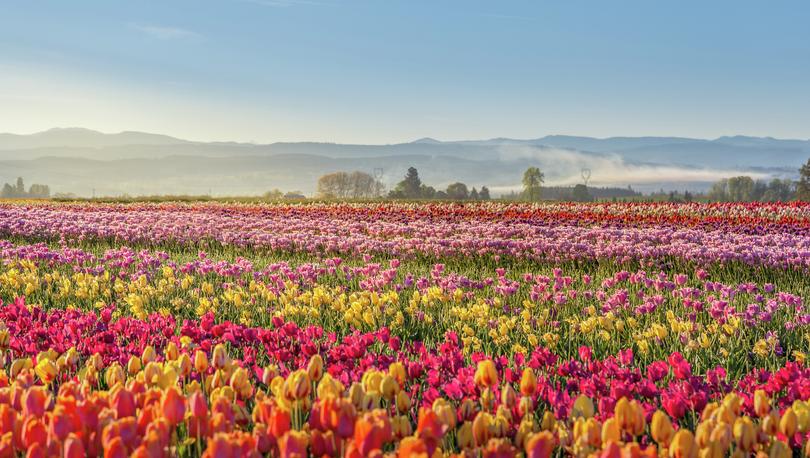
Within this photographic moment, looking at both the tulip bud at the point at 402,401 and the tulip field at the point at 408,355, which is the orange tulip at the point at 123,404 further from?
the tulip bud at the point at 402,401

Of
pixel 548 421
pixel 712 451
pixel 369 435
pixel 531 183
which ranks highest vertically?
pixel 531 183

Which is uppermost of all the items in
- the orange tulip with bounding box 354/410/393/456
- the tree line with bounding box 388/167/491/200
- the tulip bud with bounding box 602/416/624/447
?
the tree line with bounding box 388/167/491/200

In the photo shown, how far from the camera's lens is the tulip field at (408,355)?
8.13ft

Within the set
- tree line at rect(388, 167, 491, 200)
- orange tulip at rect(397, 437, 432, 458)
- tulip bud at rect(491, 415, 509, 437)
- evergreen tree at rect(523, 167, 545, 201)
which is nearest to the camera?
orange tulip at rect(397, 437, 432, 458)

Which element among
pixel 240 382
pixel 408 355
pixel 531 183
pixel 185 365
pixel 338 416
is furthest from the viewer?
pixel 531 183

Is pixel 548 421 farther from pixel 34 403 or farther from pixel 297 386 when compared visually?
pixel 34 403

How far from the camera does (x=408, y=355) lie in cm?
482

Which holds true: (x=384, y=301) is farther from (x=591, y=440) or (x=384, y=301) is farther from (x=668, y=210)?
(x=668, y=210)

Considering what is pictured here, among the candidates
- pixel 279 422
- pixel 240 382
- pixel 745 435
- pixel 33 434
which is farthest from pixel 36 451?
pixel 745 435

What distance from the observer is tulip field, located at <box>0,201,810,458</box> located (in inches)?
97.6

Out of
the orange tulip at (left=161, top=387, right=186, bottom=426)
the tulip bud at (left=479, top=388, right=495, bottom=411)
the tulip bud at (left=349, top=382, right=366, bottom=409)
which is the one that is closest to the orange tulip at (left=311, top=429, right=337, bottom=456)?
the tulip bud at (left=349, top=382, right=366, bottom=409)

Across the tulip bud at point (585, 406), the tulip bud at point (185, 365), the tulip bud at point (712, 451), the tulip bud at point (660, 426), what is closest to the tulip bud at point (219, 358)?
the tulip bud at point (185, 365)

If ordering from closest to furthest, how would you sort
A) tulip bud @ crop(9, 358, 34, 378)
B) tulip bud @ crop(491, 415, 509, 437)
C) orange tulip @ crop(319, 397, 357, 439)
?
orange tulip @ crop(319, 397, 357, 439)
tulip bud @ crop(491, 415, 509, 437)
tulip bud @ crop(9, 358, 34, 378)

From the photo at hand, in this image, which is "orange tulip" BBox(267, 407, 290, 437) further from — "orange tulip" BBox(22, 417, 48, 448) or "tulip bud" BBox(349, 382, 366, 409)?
"orange tulip" BBox(22, 417, 48, 448)
